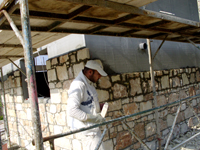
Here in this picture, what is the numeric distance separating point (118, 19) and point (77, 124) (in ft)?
5.04

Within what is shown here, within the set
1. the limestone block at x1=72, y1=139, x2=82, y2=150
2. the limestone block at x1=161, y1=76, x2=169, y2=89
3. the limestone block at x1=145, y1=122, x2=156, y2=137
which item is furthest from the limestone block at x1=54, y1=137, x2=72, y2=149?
the limestone block at x1=161, y1=76, x2=169, y2=89

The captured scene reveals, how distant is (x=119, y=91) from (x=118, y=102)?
0.73 ft

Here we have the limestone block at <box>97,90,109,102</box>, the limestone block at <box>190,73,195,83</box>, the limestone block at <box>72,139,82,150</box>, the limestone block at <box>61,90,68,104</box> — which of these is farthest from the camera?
the limestone block at <box>190,73,195,83</box>

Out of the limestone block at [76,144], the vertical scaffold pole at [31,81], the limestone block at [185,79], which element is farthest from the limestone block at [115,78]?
the limestone block at [185,79]

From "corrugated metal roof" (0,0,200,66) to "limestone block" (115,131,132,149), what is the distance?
2.00 meters

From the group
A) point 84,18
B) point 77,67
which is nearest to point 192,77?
point 77,67

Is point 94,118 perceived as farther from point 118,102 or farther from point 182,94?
point 182,94

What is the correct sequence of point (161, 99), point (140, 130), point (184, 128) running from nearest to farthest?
point (140, 130), point (161, 99), point (184, 128)

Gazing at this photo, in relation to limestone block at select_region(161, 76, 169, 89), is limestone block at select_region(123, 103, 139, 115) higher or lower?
lower

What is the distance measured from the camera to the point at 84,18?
8.61 feet

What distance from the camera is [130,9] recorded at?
8.09 ft

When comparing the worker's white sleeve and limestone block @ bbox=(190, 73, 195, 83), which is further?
limestone block @ bbox=(190, 73, 195, 83)

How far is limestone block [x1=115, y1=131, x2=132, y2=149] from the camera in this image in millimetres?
3971

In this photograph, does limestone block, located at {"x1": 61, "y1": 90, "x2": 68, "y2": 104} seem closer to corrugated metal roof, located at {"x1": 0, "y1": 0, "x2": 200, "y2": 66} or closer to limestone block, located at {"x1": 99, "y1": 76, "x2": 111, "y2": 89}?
limestone block, located at {"x1": 99, "y1": 76, "x2": 111, "y2": 89}
